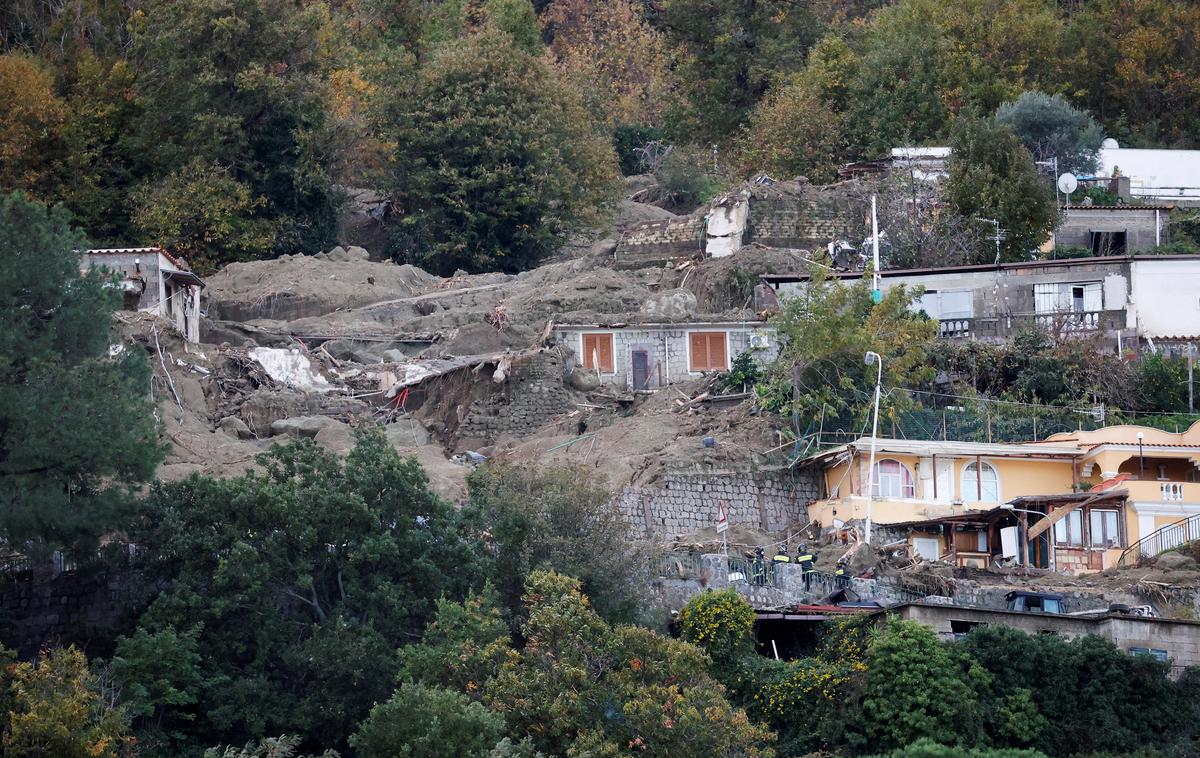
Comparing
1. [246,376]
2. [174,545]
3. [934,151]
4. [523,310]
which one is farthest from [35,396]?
[934,151]

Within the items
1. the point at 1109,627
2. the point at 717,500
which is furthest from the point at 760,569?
the point at 1109,627

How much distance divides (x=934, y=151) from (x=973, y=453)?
1660 cm

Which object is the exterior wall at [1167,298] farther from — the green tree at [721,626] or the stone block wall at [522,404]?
the green tree at [721,626]

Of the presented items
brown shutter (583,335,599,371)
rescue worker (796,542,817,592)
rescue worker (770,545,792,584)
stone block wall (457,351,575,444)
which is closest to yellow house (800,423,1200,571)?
rescue worker (796,542,817,592)

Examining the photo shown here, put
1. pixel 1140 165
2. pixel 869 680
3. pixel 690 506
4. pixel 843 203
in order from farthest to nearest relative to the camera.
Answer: pixel 1140 165 < pixel 843 203 < pixel 690 506 < pixel 869 680

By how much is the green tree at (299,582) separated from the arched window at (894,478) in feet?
32.4

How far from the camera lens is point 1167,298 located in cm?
4566

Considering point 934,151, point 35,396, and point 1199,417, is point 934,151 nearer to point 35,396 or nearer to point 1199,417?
point 1199,417

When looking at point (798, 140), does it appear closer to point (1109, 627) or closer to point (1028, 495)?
point (1028, 495)

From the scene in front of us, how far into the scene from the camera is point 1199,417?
42.1m

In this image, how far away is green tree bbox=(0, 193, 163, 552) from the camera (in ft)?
104

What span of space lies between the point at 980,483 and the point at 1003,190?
11.6 meters

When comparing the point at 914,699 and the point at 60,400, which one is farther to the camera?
the point at 60,400

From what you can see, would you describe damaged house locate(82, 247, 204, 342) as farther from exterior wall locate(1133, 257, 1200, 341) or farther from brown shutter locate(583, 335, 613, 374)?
exterior wall locate(1133, 257, 1200, 341)
